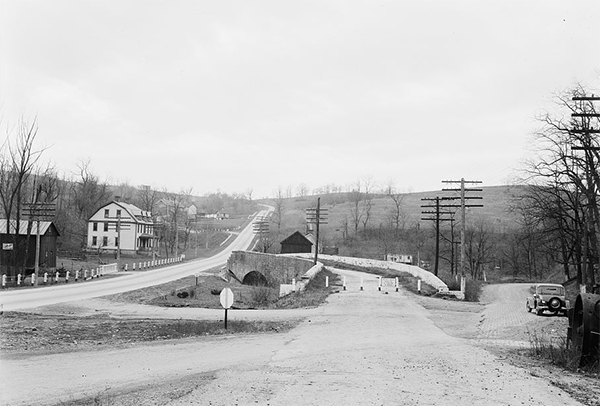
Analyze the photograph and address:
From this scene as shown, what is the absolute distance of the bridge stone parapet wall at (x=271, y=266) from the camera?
2056 inches

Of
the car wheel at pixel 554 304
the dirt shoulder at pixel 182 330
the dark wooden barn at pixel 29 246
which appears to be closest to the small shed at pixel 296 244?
the dark wooden barn at pixel 29 246

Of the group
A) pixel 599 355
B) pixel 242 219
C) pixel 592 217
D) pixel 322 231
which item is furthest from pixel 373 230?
pixel 599 355

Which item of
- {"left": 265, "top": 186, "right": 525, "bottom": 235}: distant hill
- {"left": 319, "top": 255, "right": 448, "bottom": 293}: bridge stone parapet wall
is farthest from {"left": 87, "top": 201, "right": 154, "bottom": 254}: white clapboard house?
{"left": 265, "top": 186, "right": 525, "bottom": 235}: distant hill

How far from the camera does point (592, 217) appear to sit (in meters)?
35.1

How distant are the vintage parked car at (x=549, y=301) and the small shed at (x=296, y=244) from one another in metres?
59.3

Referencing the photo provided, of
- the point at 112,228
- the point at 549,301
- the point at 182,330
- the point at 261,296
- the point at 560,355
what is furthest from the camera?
the point at 112,228

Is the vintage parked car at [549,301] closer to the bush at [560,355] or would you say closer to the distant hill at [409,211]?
the bush at [560,355]

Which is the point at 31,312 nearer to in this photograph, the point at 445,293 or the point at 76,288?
the point at 76,288

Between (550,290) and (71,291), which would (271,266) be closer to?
(71,291)

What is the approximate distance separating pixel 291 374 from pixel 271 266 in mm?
45138

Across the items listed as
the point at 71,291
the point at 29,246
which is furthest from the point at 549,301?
the point at 29,246

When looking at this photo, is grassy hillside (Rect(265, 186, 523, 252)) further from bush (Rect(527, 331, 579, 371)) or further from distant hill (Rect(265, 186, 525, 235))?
bush (Rect(527, 331, 579, 371))

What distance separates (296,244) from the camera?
8850cm

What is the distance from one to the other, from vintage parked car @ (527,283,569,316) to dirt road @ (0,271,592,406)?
9674mm
